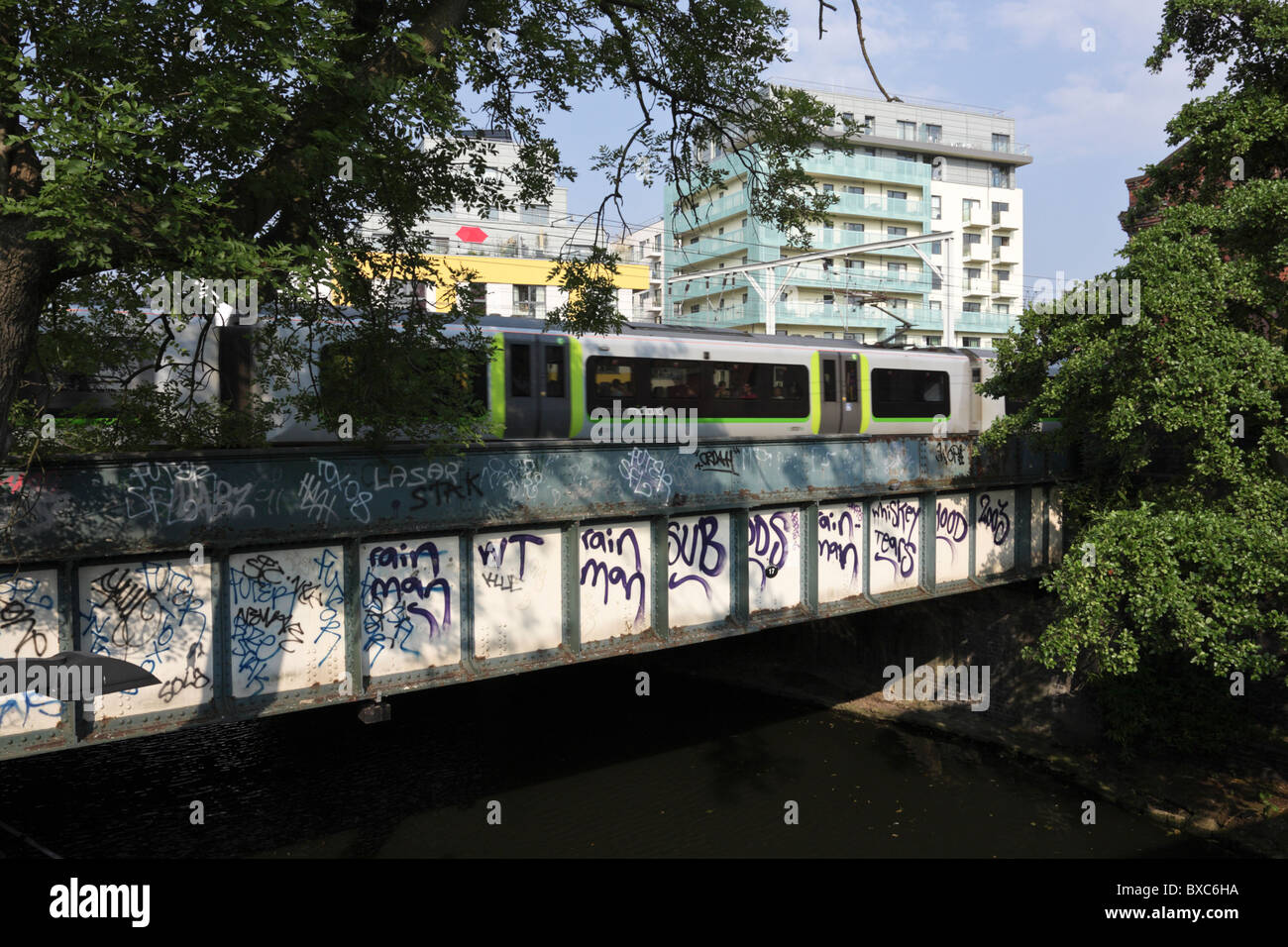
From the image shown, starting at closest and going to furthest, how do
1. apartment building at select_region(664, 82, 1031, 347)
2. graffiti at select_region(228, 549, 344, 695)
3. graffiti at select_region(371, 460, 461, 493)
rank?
graffiti at select_region(228, 549, 344, 695) < graffiti at select_region(371, 460, 461, 493) < apartment building at select_region(664, 82, 1031, 347)

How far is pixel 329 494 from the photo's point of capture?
9.23 meters

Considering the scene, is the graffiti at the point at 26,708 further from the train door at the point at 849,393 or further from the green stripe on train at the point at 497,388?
the train door at the point at 849,393

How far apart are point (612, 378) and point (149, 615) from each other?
10243mm

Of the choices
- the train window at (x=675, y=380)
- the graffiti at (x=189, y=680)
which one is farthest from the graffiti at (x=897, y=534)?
the graffiti at (x=189, y=680)

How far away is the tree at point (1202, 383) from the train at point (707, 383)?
4.45 m

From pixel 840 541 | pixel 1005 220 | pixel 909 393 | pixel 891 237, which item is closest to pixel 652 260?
pixel 891 237

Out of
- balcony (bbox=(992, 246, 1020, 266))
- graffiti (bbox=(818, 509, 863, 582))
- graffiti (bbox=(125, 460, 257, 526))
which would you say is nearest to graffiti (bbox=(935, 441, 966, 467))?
graffiti (bbox=(818, 509, 863, 582))

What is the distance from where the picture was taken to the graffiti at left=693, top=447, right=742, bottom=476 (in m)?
12.2

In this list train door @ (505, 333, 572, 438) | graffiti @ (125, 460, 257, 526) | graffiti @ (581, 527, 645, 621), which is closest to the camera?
graffiti @ (125, 460, 257, 526)

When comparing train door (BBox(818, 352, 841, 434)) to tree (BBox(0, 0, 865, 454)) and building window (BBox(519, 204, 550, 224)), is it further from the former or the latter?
building window (BBox(519, 204, 550, 224))

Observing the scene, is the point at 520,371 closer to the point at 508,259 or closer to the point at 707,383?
the point at 707,383

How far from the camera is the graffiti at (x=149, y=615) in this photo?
26.2 feet

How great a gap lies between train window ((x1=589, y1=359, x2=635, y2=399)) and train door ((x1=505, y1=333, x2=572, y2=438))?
2.13ft

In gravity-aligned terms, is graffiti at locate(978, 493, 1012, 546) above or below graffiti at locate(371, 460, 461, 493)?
below
